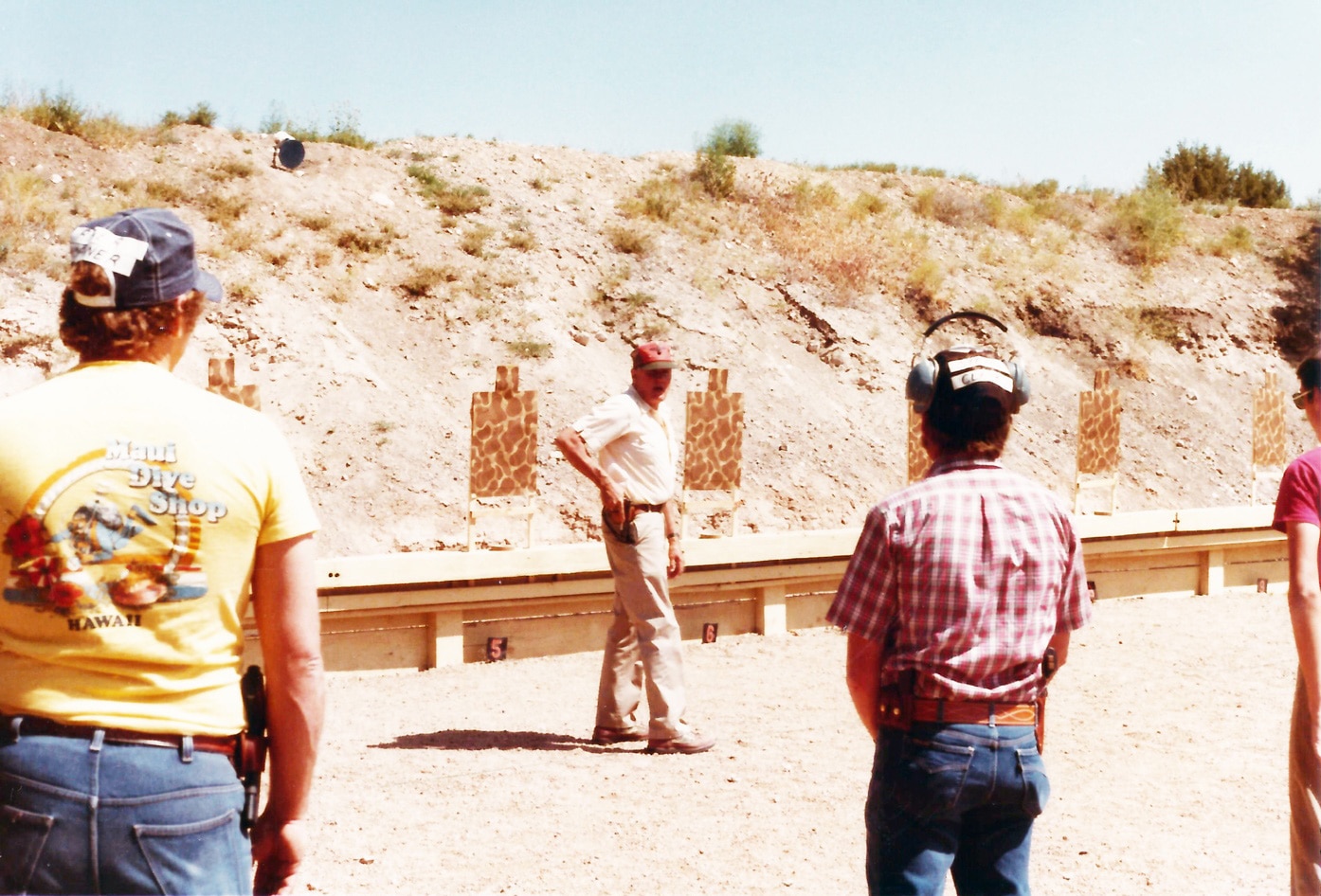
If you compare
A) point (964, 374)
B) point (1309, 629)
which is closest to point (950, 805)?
point (964, 374)

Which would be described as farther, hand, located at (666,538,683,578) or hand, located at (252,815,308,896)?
hand, located at (666,538,683,578)

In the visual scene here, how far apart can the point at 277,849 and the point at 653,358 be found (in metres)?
4.25

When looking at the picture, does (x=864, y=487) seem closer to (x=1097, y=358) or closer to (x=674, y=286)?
(x=674, y=286)

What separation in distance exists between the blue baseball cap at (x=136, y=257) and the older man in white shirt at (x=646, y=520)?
3.97 metres

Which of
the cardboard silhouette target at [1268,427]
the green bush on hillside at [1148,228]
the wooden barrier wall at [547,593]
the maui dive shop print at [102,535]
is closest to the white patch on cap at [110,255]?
the maui dive shop print at [102,535]

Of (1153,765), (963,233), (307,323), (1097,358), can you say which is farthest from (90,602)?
(963,233)

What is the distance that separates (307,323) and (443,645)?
6924mm

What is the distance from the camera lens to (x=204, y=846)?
1.92 meters

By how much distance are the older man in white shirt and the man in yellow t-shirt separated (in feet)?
13.3

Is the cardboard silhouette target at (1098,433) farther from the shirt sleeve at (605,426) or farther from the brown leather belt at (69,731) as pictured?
the brown leather belt at (69,731)

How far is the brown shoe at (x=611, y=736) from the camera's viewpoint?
6492 mm

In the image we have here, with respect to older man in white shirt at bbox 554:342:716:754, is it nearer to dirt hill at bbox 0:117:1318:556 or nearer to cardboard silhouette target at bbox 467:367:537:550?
cardboard silhouette target at bbox 467:367:537:550

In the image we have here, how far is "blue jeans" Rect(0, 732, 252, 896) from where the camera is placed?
1839mm

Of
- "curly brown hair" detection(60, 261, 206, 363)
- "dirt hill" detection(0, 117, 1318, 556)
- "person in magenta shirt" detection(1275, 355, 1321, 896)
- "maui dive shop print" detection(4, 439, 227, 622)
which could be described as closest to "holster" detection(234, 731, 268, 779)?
"maui dive shop print" detection(4, 439, 227, 622)
